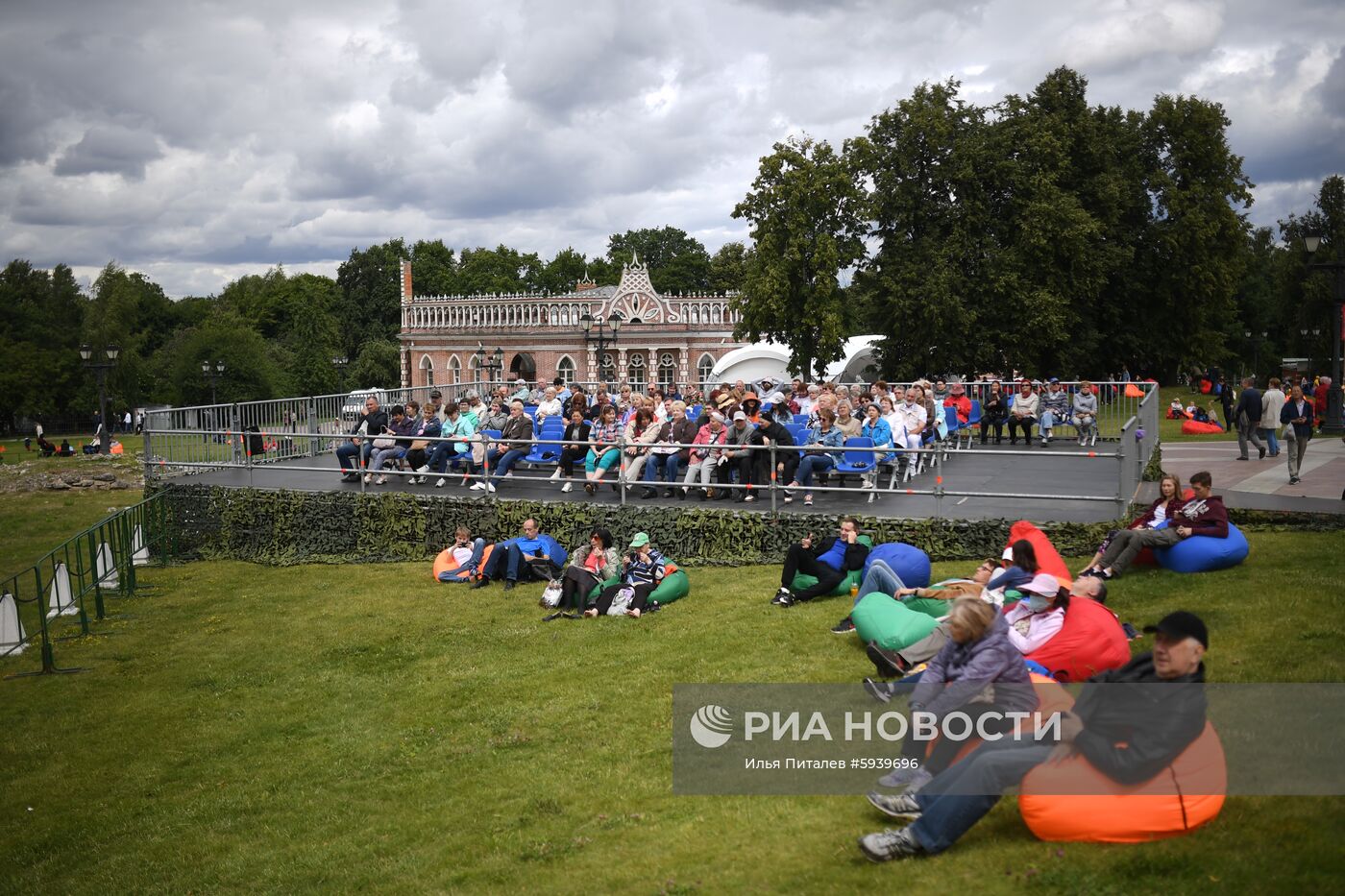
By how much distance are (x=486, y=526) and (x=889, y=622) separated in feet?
28.6

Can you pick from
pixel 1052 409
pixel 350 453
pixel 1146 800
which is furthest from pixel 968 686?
pixel 1052 409

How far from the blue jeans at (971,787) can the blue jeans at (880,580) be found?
15.3 ft

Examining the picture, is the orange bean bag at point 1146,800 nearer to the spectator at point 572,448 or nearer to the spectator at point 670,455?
the spectator at point 670,455

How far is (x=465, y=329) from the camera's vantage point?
8788 cm

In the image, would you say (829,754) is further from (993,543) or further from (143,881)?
(993,543)

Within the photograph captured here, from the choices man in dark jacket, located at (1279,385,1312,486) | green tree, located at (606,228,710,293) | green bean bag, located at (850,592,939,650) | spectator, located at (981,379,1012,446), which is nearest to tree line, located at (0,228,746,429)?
green tree, located at (606,228,710,293)

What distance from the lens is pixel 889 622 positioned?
931 centimetres

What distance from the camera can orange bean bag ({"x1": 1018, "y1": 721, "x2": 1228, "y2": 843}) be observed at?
541 centimetres

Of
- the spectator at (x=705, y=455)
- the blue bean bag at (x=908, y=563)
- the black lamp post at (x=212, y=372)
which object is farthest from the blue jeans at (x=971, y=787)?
the black lamp post at (x=212, y=372)

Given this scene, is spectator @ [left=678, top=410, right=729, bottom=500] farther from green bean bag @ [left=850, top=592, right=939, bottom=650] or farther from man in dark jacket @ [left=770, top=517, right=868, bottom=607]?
green bean bag @ [left=850, top=592, right=939, bottom=650]

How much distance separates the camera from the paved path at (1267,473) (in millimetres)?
13711

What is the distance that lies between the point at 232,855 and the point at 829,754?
4.56m

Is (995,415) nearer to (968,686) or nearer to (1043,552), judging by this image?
(1043,552)

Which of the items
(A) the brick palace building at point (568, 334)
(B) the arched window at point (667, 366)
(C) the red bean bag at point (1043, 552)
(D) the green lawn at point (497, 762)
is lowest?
(D) the green lawn at point (497, 762)
